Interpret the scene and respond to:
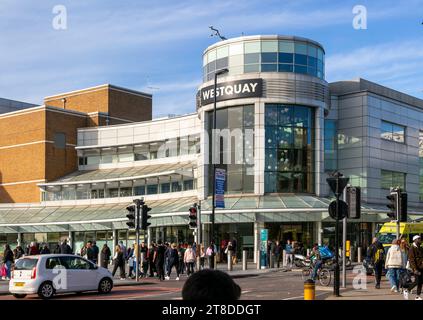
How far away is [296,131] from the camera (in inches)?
1871

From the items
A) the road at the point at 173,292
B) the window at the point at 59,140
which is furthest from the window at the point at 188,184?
the road at the point at 173,292

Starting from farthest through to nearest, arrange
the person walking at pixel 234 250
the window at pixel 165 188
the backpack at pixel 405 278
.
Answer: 1. the window at pixel 165 188
2. the person walking at pixel 234 250
3. the backpack at pixel 405 278

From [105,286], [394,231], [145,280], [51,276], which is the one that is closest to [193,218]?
[145,280]

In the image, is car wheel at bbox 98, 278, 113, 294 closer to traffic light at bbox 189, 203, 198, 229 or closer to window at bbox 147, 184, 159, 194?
traffic light at bbox 189, 203, 198, 229

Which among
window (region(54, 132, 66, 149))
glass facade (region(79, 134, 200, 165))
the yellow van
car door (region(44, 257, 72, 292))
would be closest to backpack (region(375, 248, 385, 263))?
the yellow van

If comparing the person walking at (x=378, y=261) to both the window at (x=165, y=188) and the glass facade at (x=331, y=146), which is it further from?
the window at (x=165, y=188)

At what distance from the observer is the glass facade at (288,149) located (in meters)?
46.9

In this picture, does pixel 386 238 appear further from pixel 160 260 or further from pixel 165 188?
pixel 165 188

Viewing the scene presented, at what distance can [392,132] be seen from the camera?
55.0m

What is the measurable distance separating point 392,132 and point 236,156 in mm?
15329

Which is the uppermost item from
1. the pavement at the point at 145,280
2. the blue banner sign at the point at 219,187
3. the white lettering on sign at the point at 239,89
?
the white lettering on sign at the point at 239,89

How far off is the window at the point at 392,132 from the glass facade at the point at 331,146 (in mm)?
3707
